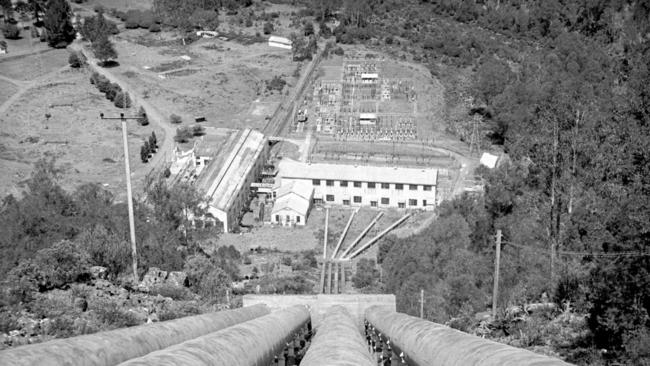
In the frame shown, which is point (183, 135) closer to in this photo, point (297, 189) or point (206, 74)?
point (297, 189)

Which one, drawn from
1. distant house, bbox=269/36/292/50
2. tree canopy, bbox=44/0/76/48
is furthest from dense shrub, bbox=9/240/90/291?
distant house, bbox=269/36/292/50

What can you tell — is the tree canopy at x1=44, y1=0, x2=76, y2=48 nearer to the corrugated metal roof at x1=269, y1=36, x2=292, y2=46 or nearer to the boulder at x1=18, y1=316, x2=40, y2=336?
the corrugated metal roof at x1=269, y1=36, x2=292, y2=46

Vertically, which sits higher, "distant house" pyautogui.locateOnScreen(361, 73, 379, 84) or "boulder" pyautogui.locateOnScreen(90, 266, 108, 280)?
"distant house" pyautogui.locateOnScreen(361, 73, 379, 84)

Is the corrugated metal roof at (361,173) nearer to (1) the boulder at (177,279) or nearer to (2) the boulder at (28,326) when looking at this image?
(1) the boulder at (177,279)

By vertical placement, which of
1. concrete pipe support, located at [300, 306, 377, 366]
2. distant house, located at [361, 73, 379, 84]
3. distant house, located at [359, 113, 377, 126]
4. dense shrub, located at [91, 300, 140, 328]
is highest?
distant house, located at [361, 73, 379, 84]

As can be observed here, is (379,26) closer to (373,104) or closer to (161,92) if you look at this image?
(373,104)

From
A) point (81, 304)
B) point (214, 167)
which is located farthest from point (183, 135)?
point (81, 304)

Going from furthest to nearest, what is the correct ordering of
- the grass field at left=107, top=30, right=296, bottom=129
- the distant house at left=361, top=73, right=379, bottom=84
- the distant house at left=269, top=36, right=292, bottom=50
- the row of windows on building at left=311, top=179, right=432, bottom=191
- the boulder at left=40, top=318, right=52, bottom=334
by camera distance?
the distant house at left=269, top=36, right=292, bottom=50
the distant house at left=361, top=73, right=379, bottom=84
the grass field at left=107, top=30, right=296, bottom=129
the row of windows on building at left=311, top=179, right=432, bottom=191
the boulder at left=40, top=318, right=52, bottom=334
